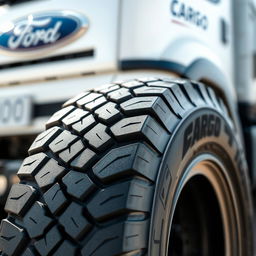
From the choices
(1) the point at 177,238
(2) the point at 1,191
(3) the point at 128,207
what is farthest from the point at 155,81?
(1) the point at 177,238

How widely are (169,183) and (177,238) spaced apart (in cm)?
97

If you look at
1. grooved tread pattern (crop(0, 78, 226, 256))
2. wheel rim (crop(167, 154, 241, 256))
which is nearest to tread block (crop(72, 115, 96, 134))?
grooved tread pattern (crop(0, 78, 226, 256))

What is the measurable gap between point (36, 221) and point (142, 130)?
0.93 ft

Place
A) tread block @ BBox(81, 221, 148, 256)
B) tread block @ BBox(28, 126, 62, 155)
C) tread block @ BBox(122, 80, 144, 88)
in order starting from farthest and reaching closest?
1. tread block @ BBox(122, 80, 144, 88)
2. tread block @ BBox(28, 126, 62, 155)
3. tread block @ BBox(81, 221, 148, 256)

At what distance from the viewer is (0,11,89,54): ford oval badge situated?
1.58 metres

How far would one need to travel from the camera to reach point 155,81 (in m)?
1.13

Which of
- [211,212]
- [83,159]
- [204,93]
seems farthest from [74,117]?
[211,212]

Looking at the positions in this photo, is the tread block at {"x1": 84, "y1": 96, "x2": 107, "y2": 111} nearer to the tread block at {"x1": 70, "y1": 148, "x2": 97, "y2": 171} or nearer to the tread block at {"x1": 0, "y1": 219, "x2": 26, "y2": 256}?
the tread block at {"x1": 70, "y1": 148, "x2": 97, "y2": 171}

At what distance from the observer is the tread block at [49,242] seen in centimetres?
84

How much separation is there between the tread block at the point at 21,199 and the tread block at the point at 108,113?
0.72 feet

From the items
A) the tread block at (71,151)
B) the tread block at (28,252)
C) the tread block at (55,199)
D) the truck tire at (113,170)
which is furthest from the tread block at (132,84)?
the tread block at (28,252)

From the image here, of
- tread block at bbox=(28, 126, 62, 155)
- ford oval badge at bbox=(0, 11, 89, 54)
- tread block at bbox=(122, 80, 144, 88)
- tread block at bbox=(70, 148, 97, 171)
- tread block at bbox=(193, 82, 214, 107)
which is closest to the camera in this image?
tread block at bbox=(70, 148, 97, 171)

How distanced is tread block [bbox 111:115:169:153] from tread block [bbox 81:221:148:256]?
179 mm

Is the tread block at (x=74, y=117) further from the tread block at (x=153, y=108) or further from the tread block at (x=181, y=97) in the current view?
the tread block at (x=181, y=97)
